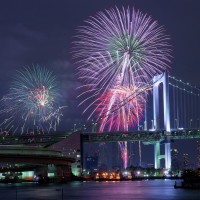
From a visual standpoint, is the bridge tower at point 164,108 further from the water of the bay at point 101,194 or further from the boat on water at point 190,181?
the water of the bay at point 101,194

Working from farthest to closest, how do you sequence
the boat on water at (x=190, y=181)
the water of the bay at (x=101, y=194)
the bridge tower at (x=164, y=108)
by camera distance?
the bridge tower at (x=164, y=108)
the boat on water at (x=190, y=181)
the water of the bay at (x=101, y=194)

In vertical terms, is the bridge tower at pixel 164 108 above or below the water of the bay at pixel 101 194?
above

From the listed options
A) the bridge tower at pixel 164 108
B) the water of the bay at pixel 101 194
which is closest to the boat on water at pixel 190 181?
the water of the bay at pixel 101 194

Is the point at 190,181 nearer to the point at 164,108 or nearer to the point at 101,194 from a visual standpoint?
the point at 101,194

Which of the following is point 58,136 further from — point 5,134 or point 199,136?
point 199,136

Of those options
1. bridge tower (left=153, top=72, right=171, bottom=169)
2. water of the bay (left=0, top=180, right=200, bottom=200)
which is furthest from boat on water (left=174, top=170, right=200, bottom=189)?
bridge tower (left=153, top=72, right=171, bottom=169)

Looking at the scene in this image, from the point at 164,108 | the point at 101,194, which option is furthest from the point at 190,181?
the point at 164,108

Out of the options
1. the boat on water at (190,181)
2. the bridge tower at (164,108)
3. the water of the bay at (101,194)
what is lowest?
the water of the bay at (101,194)

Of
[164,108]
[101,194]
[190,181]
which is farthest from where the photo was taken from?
[164,108]

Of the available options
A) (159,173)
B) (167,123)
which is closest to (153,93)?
(167,123)

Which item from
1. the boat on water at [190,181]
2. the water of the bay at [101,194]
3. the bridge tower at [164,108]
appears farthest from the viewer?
the bridge tower at [164,108]

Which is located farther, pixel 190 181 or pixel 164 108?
pixel 164 108

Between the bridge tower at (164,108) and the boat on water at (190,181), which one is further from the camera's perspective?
the bridge tower at (164,108)

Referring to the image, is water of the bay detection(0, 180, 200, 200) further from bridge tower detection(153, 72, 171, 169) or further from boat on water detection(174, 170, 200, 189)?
bridge tower detection(153, 72, 171, 169)
